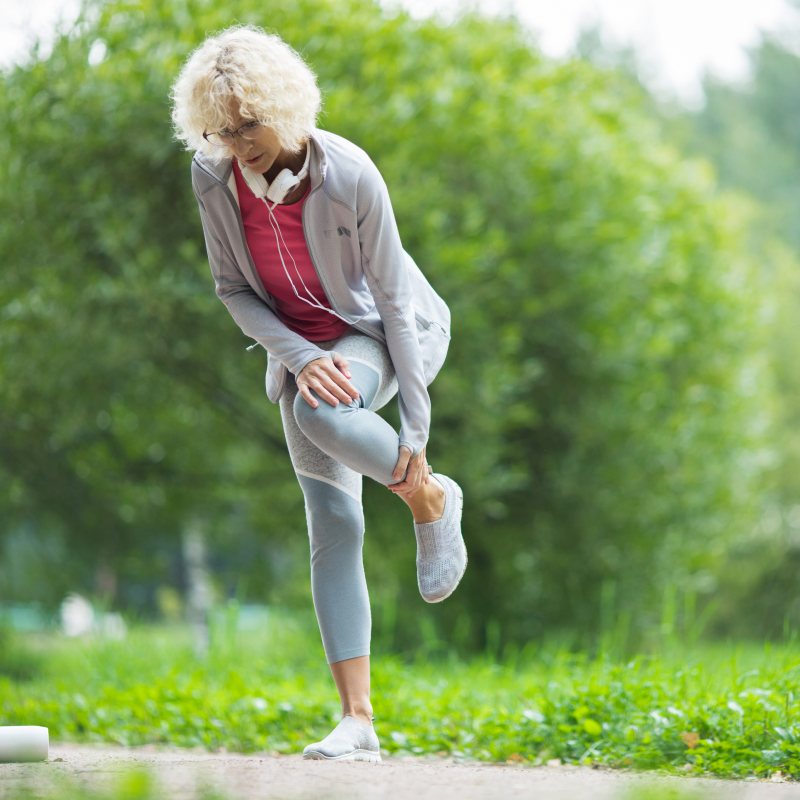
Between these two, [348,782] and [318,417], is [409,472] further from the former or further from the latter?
[348,782]

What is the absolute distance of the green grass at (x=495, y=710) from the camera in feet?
9.13

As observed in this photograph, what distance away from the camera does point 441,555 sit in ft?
8.28

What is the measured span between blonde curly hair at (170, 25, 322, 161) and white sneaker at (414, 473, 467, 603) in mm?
1071

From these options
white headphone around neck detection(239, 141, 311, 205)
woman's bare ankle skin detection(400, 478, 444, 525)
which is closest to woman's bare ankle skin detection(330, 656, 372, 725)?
woman's bare ankle skin detection(400, 478, 444, 525)

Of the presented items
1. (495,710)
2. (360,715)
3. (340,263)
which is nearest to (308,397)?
(340,263)

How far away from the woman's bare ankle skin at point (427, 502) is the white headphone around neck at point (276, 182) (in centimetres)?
91

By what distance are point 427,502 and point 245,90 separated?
48.3 inches

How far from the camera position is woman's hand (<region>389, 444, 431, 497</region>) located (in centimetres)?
239

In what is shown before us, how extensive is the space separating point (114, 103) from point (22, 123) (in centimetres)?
75

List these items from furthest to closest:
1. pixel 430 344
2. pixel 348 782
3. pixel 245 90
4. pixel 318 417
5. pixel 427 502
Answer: pixel 430 344
pixel 427 502
pixel 318 417
pixel 245 90
pixel 348 782

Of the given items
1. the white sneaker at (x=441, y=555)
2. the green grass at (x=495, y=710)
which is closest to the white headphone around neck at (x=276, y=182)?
the white sneaker at (x=441, y=555)

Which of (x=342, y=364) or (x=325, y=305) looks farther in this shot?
(x=325, y=305)

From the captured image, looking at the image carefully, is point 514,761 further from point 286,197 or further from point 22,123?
point 22,123

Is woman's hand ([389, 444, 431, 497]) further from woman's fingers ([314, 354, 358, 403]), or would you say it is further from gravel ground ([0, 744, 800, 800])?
gravel ground ([0, 744, 800, 800])
